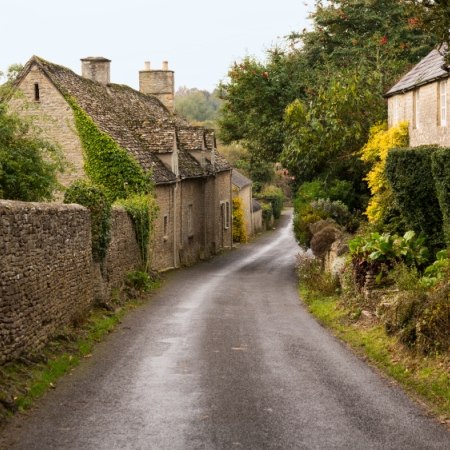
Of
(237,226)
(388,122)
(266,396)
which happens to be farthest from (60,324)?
(237,226)

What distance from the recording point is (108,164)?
3447 cm

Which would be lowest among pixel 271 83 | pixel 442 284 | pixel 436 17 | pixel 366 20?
pixel 442 284

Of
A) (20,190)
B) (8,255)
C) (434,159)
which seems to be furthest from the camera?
(20,190)

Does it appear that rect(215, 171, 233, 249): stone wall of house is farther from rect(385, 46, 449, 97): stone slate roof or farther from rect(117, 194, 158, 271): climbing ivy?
rect(117, 194, 158, 271): climbing ivy

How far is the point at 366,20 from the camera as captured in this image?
5006cm

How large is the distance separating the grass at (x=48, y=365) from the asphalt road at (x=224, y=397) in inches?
10.0

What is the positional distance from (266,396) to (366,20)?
40.4 metres

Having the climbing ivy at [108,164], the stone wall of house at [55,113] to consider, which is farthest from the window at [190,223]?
the stone wall of house at [55,113]

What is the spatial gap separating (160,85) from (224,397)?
146 ft

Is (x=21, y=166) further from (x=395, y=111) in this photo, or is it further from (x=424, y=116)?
(x=395, y=111)

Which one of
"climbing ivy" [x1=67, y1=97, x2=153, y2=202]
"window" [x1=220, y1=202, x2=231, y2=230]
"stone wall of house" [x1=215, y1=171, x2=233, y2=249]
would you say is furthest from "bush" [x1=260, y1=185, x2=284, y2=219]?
"climbing ivy" [x1=67, y1=97, x2=153, y2=202]

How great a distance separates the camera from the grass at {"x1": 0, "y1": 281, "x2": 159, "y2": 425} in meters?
12.6

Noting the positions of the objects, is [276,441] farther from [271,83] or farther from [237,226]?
[237,226]

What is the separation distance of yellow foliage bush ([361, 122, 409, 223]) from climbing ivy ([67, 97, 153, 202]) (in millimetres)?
9070
